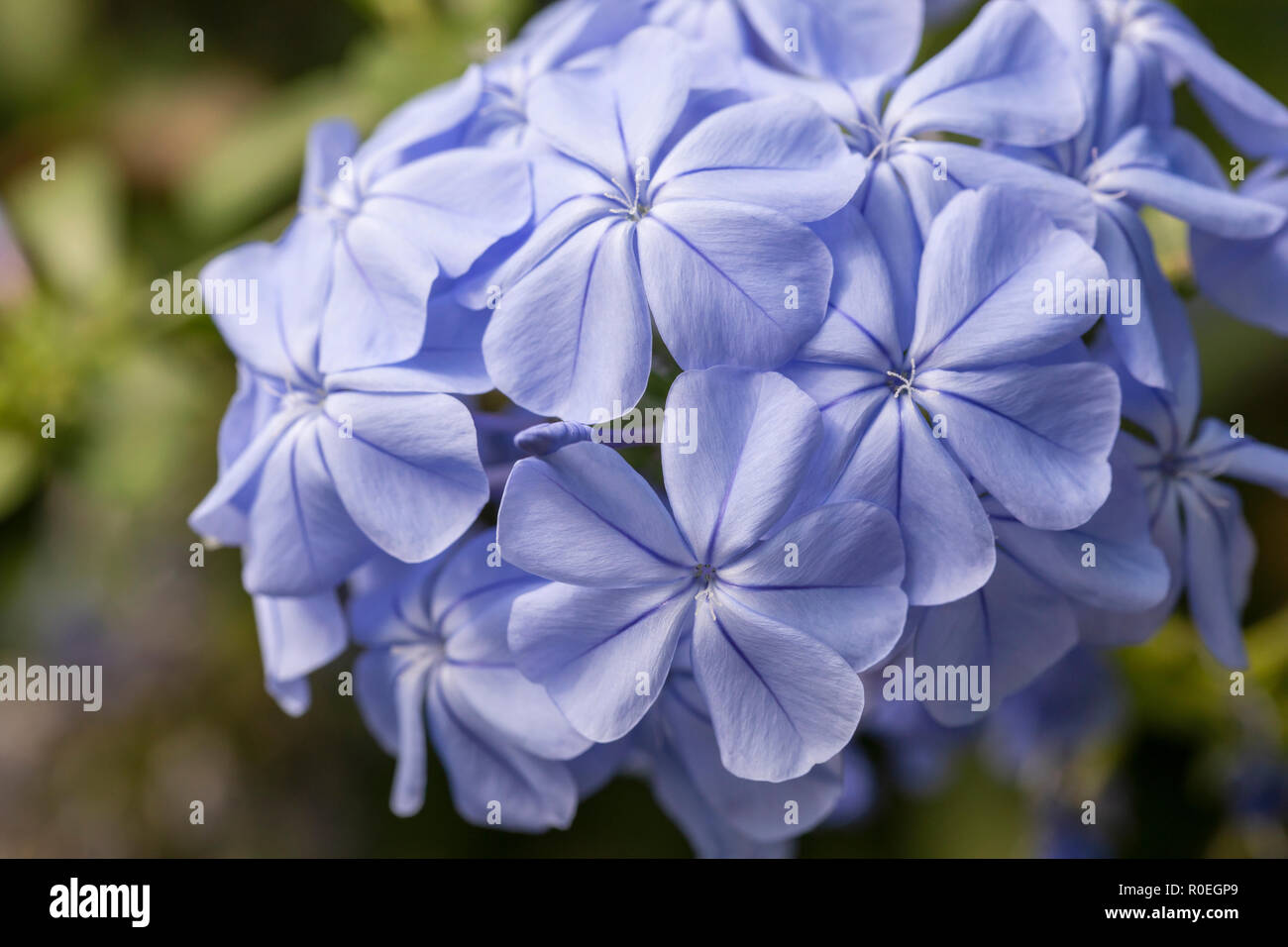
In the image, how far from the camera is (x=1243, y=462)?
31.1 inches

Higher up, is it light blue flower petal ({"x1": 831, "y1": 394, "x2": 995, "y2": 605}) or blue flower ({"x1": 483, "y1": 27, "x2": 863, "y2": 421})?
blue flower ({"x1": 483, "y1": 27, "x2": 863, "y2": 421})

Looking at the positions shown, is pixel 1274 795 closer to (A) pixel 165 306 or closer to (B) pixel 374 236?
(B) pixel 374 236

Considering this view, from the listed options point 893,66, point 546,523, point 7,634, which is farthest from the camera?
point 7,634

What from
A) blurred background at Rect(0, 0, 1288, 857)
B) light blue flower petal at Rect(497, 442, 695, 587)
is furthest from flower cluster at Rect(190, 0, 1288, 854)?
blurred background at Rect(0, 0, 1288, 857)

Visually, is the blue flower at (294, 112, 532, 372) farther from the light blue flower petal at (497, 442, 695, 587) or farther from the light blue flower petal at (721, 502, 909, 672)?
the light blue flower petal at (721, 502, 909, 672)

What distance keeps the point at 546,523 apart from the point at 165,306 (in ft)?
2.24

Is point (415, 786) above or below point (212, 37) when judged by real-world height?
below

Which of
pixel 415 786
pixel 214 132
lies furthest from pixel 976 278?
pixel 214 132

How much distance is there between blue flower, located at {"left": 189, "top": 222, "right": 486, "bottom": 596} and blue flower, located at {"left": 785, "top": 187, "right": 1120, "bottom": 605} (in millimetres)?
248

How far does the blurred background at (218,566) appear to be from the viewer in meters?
1.24

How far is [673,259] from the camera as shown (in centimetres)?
69

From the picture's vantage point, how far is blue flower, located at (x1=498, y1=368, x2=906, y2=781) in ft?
2.22

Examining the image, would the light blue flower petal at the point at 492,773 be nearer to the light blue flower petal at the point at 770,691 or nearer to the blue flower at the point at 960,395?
the light blue flower petal at the point at 770,691

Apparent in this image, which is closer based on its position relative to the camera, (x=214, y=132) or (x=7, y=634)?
(x=7, y=634)
